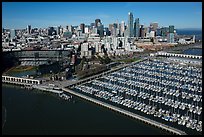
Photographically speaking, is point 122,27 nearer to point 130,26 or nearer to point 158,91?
point 130,26

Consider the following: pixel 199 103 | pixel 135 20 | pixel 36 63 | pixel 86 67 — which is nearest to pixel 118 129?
pixel 199 103

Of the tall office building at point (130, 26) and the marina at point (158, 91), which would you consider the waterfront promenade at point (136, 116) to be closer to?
the marina at point (158, 91)

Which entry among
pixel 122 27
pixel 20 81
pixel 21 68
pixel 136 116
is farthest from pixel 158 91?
pixel 122 27

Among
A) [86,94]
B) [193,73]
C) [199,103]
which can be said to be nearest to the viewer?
[199,103]

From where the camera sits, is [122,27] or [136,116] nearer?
[136,116]

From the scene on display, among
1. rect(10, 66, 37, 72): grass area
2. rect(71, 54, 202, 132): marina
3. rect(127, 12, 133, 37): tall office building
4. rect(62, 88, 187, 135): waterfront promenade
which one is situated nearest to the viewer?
rect(62, 88, 187, 135): waterfront promenade

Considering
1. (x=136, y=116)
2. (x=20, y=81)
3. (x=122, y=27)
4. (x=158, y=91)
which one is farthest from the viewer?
(x=122, y=27)

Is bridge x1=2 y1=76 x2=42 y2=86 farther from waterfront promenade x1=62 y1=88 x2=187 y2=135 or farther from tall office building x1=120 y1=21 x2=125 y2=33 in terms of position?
tall office building x1=120 y1=21 x2=125 y2=33

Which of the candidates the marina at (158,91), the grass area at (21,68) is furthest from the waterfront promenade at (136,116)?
the grass area at (21,68)

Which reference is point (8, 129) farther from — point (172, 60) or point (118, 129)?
point (172, 60)

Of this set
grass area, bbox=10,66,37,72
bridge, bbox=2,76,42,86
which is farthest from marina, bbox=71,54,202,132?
grass area, bbox=10,66,37,72

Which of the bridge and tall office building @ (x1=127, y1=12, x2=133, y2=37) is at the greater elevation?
tall office building @ (x1=127, y1=12, x2=133, y2=37)
